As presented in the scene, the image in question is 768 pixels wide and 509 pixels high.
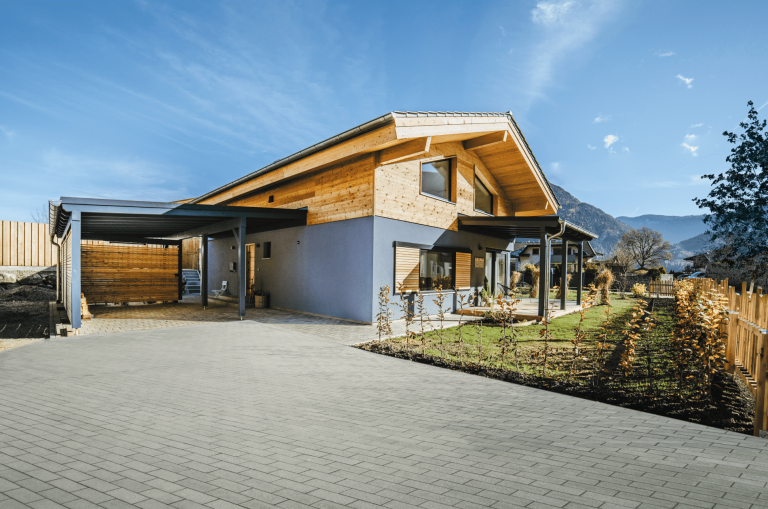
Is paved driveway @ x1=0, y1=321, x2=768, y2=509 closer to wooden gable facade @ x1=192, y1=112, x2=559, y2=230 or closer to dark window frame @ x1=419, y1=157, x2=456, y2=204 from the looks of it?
wooden gable facade @ x1=192, y1=112, x2=559, y2=230

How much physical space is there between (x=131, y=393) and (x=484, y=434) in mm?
4137

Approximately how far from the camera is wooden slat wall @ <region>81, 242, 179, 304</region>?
1427 centimetres

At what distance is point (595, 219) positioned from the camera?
178m

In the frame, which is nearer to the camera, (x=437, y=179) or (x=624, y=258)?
(x=437, y=179)

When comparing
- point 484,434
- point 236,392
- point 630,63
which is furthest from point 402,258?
point 630,63

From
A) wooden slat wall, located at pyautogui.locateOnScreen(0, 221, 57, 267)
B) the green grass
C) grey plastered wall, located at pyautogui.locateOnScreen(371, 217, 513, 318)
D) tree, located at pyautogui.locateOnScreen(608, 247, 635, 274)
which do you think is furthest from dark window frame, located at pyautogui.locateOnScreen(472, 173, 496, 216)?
tree, located at pyautogui.locateOnScreen(608, 247, 635, 274)

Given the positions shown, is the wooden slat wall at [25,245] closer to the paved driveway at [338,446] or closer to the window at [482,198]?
the paved driveway at [338,446]

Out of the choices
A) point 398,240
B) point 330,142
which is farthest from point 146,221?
point 398,240

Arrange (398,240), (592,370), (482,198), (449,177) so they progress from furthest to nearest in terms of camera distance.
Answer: (482,198), (449,177), (398,240), (592,370)

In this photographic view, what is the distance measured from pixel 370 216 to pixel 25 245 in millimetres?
17887

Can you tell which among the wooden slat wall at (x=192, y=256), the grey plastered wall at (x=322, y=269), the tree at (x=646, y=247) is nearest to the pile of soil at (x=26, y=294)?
the wooden slat wall at (x=192, y=256)

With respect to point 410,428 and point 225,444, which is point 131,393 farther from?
point 410,428

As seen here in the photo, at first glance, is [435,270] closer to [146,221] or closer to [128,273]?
[146,221]

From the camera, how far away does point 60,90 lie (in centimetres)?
2303
